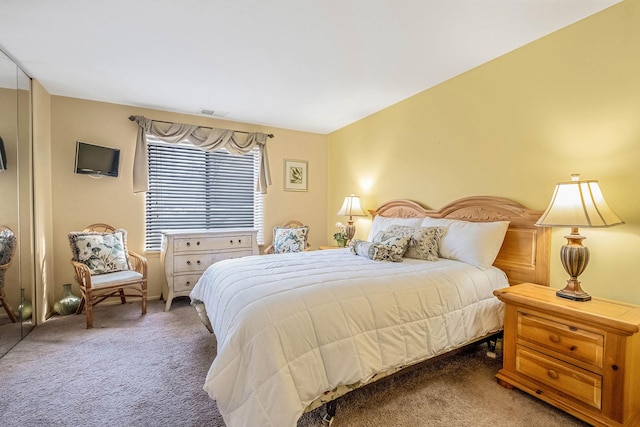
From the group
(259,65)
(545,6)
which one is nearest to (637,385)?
(545,6)

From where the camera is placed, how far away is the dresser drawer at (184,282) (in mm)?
3537

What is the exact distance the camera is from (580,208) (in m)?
1.80

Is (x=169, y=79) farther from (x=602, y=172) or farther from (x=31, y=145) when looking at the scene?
(x=602, y=172)

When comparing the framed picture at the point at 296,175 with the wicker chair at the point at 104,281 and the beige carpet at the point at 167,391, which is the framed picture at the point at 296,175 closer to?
the wicker chair at the point at 104,281

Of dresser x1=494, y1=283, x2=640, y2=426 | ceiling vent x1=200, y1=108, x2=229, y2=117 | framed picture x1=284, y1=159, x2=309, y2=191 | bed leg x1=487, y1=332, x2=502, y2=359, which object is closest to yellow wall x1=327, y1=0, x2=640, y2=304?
dresser x1=494, y1=283, x2=640, y2=426

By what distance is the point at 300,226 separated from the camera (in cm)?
477

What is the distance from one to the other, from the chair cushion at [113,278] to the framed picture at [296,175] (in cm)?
239

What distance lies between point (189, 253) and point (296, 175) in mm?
2044

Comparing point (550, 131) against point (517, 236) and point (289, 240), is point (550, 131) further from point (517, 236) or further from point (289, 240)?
point (289, 240)

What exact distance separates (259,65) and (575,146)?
2.60 meters

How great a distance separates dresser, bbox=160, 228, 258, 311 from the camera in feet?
11.6

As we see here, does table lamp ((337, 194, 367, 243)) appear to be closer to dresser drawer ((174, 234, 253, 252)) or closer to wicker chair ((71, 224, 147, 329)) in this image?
dresser drawer ((174, 234, 253, 252))

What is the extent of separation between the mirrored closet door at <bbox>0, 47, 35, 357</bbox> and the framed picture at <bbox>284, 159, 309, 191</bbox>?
9.71ft

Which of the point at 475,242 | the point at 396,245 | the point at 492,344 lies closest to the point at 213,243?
the point at 396,245
